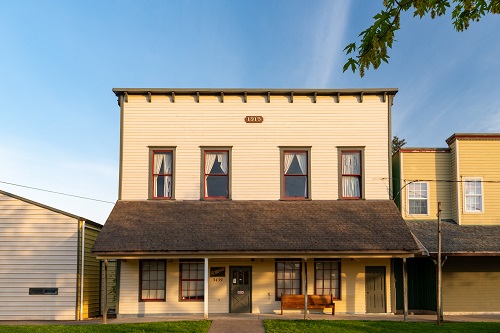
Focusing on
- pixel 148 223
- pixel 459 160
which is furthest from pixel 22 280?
pixel 459 160

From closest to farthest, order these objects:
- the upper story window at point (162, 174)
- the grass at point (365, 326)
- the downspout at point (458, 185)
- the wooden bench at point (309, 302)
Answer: the grass at point (365, 326), the wooden bench at point (309, 302), the upper story window at point (162, 174), the downspout at point (458, 185)

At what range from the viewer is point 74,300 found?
18.3 metres

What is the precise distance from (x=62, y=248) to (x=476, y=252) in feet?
48.1

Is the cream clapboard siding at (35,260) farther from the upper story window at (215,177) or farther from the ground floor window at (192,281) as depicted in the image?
the upper story window at (215,177)

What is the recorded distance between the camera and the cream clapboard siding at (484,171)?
2091 cm

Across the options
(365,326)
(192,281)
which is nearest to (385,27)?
(365,326)

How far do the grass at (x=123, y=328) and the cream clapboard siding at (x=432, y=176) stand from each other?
10190 millimetres

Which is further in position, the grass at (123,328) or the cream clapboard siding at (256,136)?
the cream clapboard siding at (256,136)

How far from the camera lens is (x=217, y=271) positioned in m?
19.2

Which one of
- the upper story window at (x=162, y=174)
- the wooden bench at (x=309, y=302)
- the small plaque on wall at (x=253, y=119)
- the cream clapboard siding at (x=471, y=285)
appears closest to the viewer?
the wooden bench at (x=309, y=302)

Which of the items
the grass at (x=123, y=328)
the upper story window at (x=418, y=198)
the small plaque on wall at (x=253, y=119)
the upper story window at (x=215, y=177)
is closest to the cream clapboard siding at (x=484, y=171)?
the upper story window at (x=418, y=198)

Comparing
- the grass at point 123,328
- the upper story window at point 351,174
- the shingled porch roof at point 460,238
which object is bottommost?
the grass at point 123,328

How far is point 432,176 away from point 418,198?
1.08 metres

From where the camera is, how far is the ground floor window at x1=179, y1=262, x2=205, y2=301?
1903 centimetres
